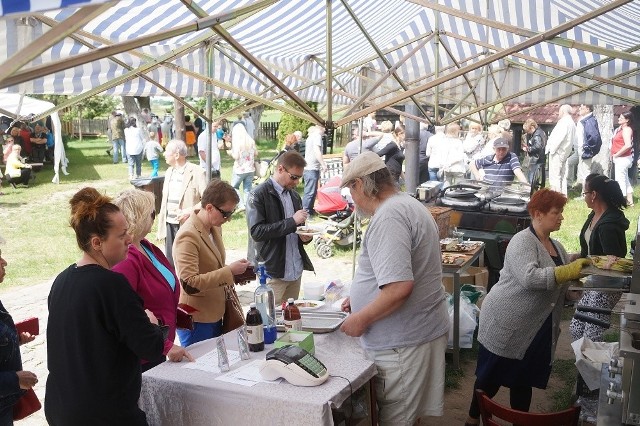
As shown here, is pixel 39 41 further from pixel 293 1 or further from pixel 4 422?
pixel 293 1

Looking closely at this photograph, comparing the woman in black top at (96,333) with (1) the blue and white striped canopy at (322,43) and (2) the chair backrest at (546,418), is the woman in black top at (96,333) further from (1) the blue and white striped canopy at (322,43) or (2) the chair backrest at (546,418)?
(1) the blue and white striped canopy at (322,43)

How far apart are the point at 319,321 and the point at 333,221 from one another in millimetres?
6273

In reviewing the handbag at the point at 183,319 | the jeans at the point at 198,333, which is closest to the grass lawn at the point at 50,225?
the jeans at the point at 198,333

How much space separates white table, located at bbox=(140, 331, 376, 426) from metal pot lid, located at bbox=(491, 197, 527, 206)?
4.56m

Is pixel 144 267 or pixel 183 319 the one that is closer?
pixel 144 267

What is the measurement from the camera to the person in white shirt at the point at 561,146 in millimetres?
13039

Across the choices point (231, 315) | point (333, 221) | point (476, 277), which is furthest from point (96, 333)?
point (333, 221)

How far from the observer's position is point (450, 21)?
24.0ft

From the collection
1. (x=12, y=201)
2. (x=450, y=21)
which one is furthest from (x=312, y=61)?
(x=12, y=201)

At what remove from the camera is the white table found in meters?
2.61

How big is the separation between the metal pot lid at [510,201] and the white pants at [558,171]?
258 inches

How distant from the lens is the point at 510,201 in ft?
23.9

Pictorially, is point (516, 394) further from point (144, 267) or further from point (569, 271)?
point (144, 267)

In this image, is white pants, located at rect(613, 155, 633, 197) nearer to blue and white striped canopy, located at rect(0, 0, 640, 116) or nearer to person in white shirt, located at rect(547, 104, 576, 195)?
person in white shirt, located at rect(547, 104, 576, 195)
